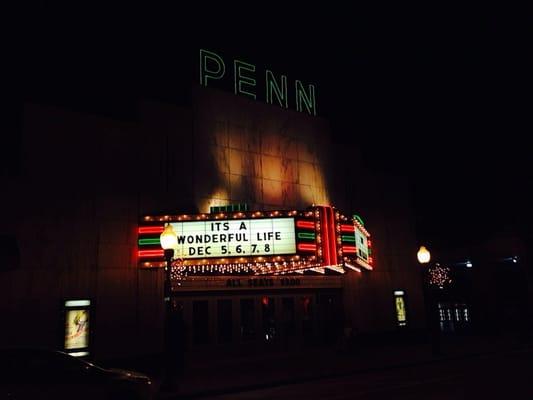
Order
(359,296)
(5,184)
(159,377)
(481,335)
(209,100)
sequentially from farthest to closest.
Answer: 1. (481,335)
2. (359,296)
3. (209,100)
4. (159,377)
5. (5,184)

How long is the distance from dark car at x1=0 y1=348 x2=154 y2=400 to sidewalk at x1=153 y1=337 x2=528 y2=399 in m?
3.41

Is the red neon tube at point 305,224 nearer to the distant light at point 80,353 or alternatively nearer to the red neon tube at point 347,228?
the red neon tube at point 347,228

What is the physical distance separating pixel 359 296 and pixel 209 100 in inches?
452

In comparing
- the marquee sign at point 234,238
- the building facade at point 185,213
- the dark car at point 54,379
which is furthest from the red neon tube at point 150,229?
the dark car at point 54,379

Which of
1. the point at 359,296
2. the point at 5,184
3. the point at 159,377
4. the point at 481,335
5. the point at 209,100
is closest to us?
the point at 5,184

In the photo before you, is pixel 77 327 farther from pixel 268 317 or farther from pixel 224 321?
pixel 268 317

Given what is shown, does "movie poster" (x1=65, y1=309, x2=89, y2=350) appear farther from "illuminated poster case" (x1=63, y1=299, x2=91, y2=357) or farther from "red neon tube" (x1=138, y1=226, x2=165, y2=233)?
"red neon tube" (x1=138, y1=226, x2=165, y2=233)

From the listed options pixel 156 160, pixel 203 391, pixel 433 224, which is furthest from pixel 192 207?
pixel 433 224

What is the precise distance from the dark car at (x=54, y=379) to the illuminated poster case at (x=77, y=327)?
6.81 metres

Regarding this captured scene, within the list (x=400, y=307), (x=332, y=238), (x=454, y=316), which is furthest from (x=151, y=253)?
(x=454, y=316)

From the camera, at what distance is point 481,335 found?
93.1 ft

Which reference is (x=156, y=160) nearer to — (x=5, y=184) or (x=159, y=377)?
(x=5, y=184)

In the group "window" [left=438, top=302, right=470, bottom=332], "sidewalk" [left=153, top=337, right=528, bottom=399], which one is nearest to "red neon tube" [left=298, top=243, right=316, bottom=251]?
"sidewalk" [left=153, top=337, right=528, bottom=399]

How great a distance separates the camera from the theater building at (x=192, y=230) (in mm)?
15781
